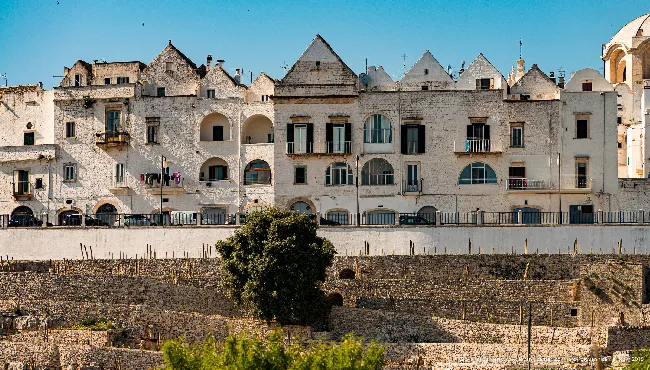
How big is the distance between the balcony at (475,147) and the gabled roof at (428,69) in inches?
174

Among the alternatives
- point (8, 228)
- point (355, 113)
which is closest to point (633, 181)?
point (355, 113)

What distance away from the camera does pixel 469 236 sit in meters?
68.2

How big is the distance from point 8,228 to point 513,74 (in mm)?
32573

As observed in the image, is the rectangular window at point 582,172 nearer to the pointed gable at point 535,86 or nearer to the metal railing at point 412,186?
the pointed gable at point 535,86

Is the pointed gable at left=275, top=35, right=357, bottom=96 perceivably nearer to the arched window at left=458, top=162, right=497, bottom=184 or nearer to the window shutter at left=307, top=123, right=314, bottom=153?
the window shutter at left=307, top=123, right=314, bottom=153

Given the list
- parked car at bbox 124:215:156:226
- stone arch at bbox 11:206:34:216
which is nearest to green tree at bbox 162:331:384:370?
parked car at bbox 124:215:156:226

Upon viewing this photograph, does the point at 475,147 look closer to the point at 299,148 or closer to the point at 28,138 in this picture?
the point at 299,148

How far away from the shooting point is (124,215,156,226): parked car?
7075 centimetres

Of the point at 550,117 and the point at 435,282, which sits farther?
the point at 550,117

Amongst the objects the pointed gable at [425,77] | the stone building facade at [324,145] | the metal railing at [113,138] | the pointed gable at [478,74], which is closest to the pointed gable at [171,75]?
the stone building facade at [324,145]

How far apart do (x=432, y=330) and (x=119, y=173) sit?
24729 mm

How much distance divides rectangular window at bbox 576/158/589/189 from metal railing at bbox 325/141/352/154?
1231cm

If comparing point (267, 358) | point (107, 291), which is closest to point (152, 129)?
point (107, 291)

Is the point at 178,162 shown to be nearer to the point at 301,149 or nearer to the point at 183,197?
the point at 183,197
